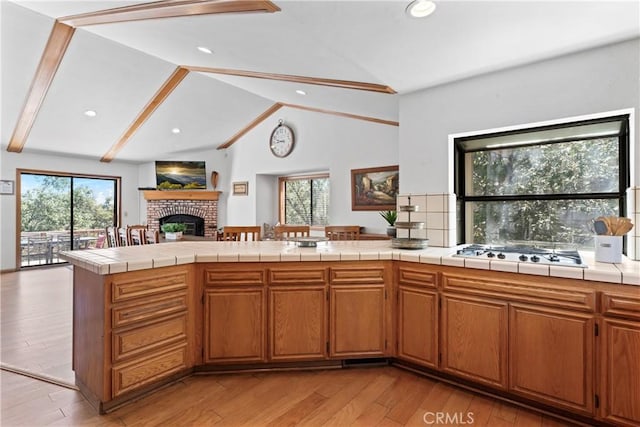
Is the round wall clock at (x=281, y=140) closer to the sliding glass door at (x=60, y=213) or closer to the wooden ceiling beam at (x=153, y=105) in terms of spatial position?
the wooden ceiling beam at (x=153, y=105)

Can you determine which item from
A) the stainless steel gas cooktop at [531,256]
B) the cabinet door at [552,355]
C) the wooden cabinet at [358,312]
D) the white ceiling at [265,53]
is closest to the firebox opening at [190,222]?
the white ceiling at [265,53]

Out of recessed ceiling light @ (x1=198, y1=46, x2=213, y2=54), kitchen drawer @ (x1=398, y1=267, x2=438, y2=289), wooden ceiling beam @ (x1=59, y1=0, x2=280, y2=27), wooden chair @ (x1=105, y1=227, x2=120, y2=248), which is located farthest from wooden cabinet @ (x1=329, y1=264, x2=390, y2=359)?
wooden chair @ (x1=105, y1=227, x2=120, y2=248)

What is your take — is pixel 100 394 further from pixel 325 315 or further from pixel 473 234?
pixel 473 234

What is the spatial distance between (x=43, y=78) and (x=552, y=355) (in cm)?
584

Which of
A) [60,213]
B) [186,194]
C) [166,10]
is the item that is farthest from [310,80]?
[60,213]

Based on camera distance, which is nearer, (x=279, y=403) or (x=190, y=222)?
(x=279, y=403)

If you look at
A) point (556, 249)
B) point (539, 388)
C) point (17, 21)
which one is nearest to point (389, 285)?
point (539, 388)

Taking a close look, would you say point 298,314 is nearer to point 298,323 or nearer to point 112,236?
point 298,323

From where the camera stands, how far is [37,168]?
21.0 ft

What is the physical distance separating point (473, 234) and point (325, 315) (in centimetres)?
155

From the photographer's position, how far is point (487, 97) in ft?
8.37

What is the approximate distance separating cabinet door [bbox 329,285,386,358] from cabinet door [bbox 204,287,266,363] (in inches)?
20.4

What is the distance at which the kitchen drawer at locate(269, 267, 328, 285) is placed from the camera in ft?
7.63

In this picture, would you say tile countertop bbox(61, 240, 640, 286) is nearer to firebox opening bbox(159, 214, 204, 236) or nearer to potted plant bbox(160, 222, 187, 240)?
potted plant bbox(160, 222, 187, 240)
